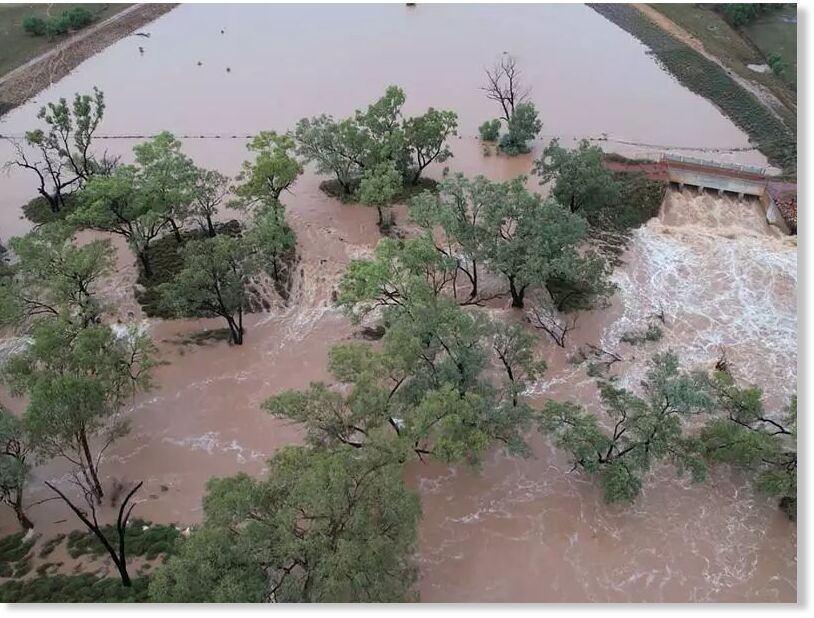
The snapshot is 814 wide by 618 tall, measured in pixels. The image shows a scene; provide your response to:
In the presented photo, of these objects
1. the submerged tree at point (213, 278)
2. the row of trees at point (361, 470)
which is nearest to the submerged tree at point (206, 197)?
the submerged tree at point (213, 278)

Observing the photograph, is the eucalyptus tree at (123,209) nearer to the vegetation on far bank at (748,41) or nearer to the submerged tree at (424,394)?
the submerged tree at (424,394)

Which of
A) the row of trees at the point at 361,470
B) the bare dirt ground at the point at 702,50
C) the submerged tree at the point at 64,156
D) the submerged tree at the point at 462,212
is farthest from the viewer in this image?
the bare dirt ground at the point at 702,50

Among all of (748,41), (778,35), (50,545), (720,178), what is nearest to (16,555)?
(50,545)

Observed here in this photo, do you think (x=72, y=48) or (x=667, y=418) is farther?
(x=72, y=48)

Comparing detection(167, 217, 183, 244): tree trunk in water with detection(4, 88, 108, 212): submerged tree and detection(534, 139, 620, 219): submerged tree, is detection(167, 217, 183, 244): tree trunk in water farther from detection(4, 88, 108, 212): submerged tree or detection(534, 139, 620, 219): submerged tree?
detection(534, 139, 620, 219): submerged tree

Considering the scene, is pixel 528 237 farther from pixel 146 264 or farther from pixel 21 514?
pixel 21 514

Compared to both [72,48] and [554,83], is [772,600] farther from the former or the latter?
[72,48]

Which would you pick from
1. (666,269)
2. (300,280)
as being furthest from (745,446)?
(300,280)
